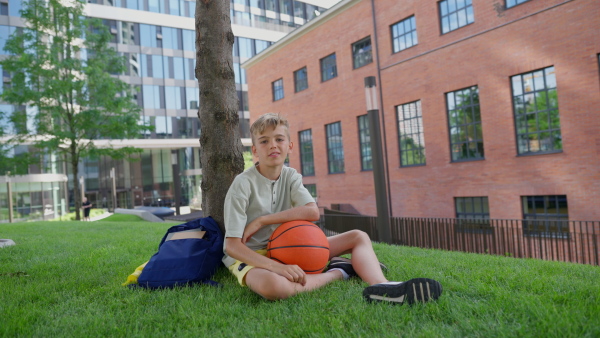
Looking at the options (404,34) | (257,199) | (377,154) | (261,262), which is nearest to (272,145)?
(257,199)

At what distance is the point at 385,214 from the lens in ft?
36.3

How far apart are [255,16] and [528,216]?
38.4 meters

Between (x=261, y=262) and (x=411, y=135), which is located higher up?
(x=411, y=135)

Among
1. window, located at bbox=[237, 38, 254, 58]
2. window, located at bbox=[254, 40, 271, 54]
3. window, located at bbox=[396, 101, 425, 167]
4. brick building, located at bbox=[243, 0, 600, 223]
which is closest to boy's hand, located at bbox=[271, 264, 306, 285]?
brick building, located at bbox=[243, 0, 600, 223]

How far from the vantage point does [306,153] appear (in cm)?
2567

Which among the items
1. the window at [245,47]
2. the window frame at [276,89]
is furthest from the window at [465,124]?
the window at [245,47]

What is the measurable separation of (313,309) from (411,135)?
1677 centimetres

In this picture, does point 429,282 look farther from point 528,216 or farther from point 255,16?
point 255,16

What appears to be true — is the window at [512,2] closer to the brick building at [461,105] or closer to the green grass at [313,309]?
the brick building at [461,105]

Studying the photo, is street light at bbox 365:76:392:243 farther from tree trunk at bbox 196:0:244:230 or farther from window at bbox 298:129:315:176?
window at bbox 298:129:315:176

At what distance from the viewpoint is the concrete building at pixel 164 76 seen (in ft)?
133

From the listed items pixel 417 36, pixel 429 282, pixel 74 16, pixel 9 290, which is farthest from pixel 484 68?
pixel 74 16

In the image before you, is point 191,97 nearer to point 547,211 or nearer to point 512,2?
point 512,2

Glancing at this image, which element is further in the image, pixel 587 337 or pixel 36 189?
pixel 36 189
